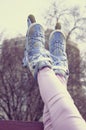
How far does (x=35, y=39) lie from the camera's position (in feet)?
8.49

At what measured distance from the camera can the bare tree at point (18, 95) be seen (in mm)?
9414

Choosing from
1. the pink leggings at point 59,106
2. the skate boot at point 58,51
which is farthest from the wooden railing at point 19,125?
the pink leggings at point 59,106

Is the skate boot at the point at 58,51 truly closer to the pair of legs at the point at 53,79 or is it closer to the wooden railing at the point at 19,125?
the pair of legs at the point at 53,79

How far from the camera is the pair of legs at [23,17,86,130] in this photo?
1646mm

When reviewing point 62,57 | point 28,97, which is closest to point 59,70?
point 62,57

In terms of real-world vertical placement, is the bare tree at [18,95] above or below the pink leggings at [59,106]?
below

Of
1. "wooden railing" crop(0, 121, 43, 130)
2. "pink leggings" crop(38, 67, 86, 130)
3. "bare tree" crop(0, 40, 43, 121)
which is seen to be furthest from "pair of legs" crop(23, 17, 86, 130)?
"bare tree" crop(0, 40, 43, 121)

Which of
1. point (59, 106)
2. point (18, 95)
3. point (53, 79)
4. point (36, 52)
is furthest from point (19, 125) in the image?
point (18, 95)

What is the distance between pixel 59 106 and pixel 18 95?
25.5ft

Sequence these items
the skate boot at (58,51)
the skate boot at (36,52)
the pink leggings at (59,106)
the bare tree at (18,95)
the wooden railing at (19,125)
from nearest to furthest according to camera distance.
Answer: the pink leggings at (59,106) → the skate boot at (36,52) → the skate boot at (58,51) → the wooden railing at (19,125) → the bare tree at (18,95)

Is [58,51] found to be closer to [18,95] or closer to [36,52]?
[36,52]

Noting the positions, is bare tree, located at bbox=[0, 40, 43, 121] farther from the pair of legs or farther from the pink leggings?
the pink leggings

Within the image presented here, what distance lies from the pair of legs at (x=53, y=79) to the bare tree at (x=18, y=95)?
264 inches

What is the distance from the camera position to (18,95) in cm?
940
